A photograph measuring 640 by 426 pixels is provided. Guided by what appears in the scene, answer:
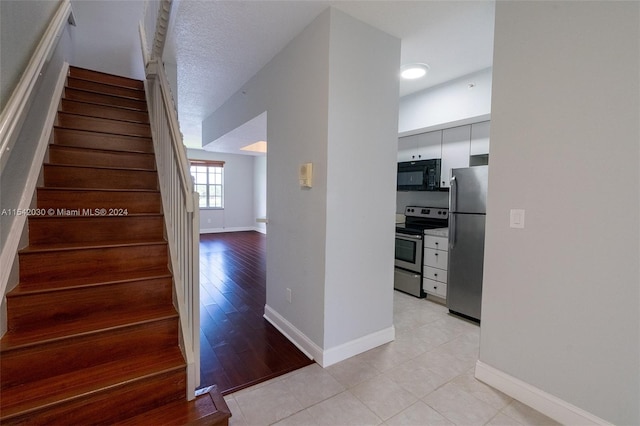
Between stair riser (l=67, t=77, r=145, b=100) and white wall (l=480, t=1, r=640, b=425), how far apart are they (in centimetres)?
385

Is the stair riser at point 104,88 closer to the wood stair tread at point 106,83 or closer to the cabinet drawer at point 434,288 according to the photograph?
the wood stair tread at point 106,83

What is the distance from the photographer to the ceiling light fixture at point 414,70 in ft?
9.41

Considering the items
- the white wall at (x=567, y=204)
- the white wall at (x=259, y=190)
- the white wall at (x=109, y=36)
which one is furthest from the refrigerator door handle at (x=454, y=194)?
the white wall at (x=259, y=190)

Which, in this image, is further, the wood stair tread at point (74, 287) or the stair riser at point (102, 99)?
the stair riser at point (102, 99)

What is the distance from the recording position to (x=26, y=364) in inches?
56.9

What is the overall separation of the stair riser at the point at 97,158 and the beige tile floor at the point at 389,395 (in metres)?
2.30

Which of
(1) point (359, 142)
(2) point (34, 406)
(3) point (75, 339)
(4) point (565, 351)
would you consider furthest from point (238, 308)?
(4) point (565, 351)

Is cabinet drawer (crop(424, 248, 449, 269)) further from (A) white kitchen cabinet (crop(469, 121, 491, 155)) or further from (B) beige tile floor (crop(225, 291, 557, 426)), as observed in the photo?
(A) white kitchen cabinet (crop(469, 121, 491, 155))

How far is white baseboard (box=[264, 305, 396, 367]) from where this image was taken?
2.19m

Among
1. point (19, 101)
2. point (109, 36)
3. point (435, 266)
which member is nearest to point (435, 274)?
point (435, 266)

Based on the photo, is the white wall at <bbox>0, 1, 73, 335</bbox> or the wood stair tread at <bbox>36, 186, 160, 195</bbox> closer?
the white wall at <bbox>0, 1, 73, 335</bbox>

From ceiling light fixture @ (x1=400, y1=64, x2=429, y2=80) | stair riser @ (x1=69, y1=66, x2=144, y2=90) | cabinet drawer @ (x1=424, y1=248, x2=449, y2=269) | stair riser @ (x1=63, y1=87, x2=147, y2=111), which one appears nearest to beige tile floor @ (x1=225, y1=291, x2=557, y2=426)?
cabinet drawer @ (x1=424, y1=248, x2=449, y2=269)

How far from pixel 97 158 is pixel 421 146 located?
145 inches

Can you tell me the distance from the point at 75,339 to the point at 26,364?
0.67 ft
